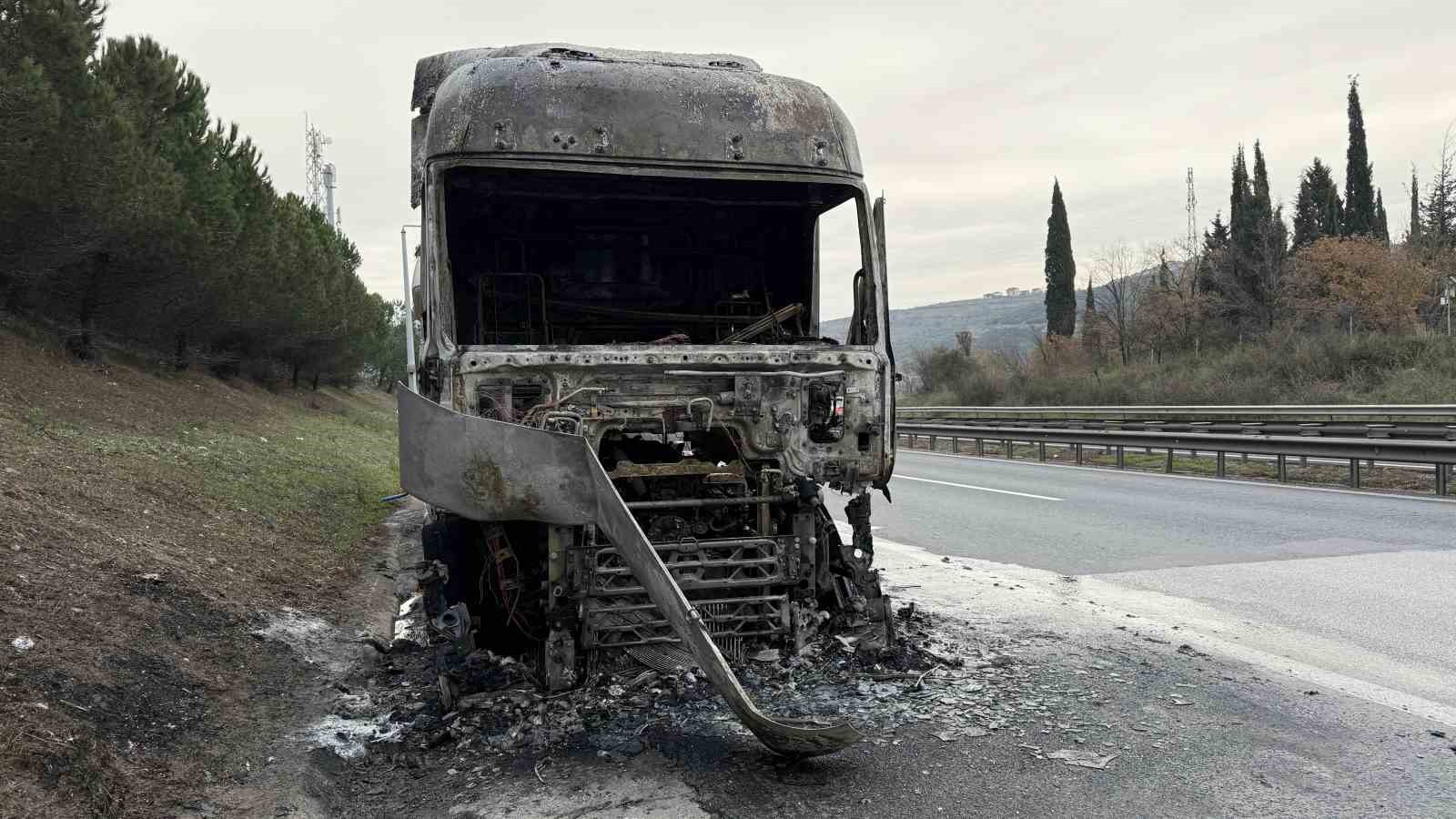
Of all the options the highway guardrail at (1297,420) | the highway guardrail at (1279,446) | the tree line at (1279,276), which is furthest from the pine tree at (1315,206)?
the highway guardrail at (1279,446)

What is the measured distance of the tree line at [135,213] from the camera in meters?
11.5

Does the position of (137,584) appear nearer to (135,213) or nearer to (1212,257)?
(135,213)

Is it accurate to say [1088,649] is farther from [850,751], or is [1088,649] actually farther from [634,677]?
[634,677]

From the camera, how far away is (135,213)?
13281 mm

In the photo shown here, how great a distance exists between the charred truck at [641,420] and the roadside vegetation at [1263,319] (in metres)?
24.8

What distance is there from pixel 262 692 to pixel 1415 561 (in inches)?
304

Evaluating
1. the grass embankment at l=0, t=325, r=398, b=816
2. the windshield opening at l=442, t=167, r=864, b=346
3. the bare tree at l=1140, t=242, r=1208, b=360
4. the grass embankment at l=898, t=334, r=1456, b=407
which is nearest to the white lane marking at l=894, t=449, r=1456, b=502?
the windshield opening at l=442, t=167, r=864, b=346

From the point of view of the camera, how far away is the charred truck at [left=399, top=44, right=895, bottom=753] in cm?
420

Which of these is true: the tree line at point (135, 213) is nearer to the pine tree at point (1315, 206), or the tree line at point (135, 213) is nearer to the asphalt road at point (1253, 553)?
the asphalt road at point (1253, 553)

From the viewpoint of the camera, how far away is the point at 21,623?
13.4 feet

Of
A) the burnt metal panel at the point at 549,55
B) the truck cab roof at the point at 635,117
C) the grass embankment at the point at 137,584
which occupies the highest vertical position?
the burnt metal panel at the point at 549,55

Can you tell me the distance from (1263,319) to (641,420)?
41.9 m

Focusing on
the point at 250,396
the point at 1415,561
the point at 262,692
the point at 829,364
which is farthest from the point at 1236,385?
the point at 262,692

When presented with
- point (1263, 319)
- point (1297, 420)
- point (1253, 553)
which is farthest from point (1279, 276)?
point (1253, 553)
